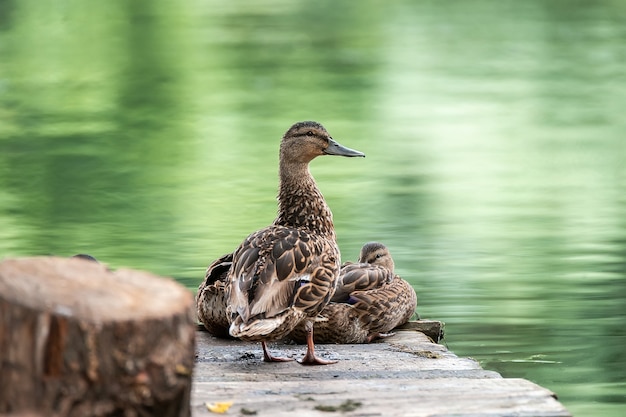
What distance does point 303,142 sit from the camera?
6.18 meters

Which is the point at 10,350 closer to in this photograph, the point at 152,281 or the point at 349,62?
the point at 152,281

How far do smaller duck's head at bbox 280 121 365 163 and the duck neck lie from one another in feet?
0.41

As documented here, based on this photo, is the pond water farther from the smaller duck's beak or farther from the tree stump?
the tree stump

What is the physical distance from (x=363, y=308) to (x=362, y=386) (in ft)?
5.71

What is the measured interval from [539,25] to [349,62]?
499cm

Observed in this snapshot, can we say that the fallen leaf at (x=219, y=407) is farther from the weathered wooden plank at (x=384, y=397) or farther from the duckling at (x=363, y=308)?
the duckling at (x=363, y=308)

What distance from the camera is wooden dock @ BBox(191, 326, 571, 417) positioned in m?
3.90

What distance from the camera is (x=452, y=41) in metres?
20.8

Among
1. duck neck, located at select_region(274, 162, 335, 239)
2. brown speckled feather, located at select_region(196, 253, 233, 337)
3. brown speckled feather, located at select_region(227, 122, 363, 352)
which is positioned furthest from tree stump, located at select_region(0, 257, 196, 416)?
duck neck, located at select_region(274, 162, 335, 239)

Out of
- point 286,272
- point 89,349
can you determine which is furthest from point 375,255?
point 89,349

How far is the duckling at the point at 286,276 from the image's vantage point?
4.89 metres

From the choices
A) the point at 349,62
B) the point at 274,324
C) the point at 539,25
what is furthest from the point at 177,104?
the point at 274,324

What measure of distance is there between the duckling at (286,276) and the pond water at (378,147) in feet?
4.81

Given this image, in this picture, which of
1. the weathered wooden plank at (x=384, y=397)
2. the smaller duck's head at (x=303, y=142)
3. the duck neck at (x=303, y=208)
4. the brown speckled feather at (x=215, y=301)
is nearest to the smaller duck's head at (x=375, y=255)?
the smaller duck's head at (x=303, y=142)
